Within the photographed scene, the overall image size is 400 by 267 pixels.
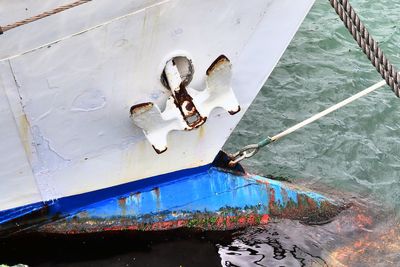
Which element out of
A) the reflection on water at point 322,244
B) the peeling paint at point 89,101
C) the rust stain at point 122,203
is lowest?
the reflection on water at point 322,244

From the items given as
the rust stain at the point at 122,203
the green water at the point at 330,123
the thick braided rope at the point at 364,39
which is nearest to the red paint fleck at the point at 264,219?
the green water at the point at 330,123

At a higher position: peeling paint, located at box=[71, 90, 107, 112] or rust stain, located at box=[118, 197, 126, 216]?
peeling paint, located at box=[71, 90, 107, 112]

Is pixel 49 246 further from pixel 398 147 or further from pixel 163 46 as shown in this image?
pixel 398 147

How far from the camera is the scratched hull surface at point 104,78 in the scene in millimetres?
3588

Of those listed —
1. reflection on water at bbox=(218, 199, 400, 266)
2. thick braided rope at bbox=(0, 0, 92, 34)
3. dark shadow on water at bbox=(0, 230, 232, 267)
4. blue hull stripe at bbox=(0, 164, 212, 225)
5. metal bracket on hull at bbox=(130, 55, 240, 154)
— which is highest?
thick braided rope at bbox=(0, 0, 92, 34)

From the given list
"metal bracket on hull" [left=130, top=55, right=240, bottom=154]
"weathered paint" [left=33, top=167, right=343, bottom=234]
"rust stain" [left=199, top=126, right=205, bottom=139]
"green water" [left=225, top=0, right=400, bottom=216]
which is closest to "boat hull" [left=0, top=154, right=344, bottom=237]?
"weathered paint" [left=33, top=167, right=343, bottom=234]

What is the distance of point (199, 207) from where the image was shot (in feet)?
16.3

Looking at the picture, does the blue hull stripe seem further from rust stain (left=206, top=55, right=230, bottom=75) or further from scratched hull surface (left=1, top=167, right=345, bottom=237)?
rust stain (left=206, top=55, right=230, bottom=75)

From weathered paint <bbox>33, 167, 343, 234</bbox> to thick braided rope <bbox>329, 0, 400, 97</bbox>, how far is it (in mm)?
1610

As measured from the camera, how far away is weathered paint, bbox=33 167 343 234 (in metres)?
4.83

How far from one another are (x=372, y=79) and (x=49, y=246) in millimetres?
4231

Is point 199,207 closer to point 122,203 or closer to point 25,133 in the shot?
point 122,203

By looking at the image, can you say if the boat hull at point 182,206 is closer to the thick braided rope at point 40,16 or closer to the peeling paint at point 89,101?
the peeling paint at point 89,101

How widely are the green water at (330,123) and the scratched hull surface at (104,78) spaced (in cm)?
145
